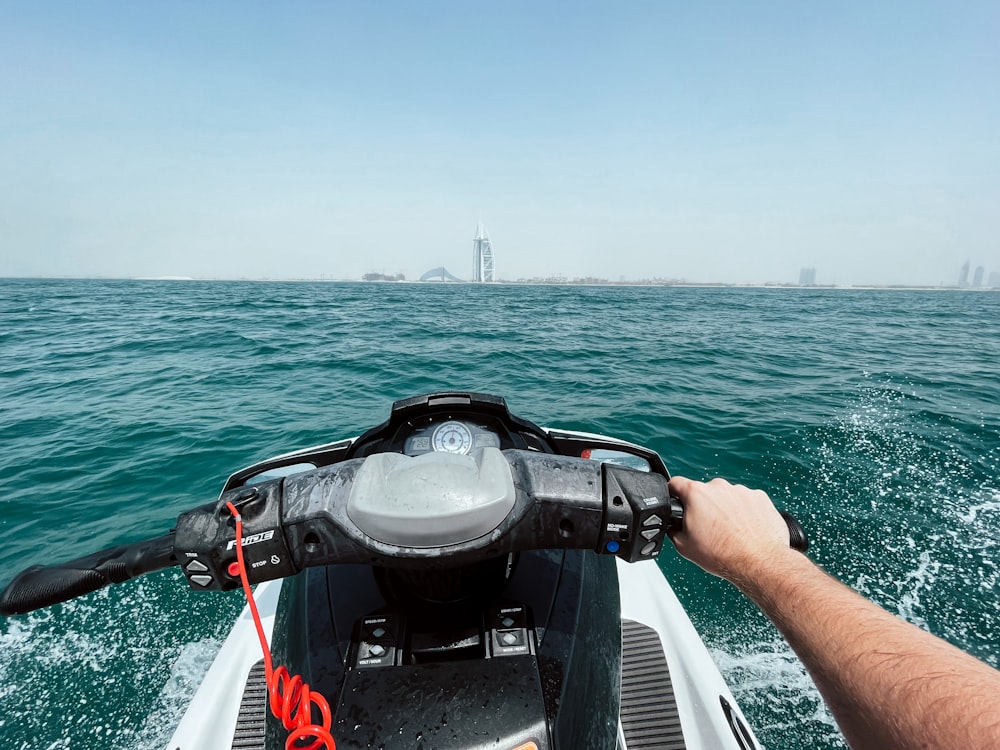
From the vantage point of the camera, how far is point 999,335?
1903 centimetres

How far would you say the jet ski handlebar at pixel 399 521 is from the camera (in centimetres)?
99

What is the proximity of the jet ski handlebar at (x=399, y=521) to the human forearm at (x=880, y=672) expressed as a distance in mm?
333

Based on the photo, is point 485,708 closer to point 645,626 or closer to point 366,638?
point 366,638

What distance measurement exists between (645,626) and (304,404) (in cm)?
766

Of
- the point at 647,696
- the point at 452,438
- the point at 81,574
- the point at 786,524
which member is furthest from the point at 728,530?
the point at 81,574

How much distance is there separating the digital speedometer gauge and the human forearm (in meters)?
1.09

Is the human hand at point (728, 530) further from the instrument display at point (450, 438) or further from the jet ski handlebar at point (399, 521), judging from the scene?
the instrument display at point (450, 438)

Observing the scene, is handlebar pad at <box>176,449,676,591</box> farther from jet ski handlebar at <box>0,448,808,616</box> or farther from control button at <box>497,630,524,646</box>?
control button at <box>497,630,524,646</box>

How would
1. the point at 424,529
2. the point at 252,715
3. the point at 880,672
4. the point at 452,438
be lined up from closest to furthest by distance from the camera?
the point at 880,672, the point at 424,529, the point at 452,438, the point at 252,715

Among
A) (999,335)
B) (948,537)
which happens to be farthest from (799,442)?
(999,335)

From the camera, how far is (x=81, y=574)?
110cm

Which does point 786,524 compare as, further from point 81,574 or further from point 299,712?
point 81,574

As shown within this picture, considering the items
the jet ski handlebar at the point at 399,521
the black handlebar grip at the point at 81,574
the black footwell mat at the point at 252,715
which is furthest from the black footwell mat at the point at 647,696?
the black handlebar grip at the point at 81,574

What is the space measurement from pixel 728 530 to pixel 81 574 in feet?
5.55
